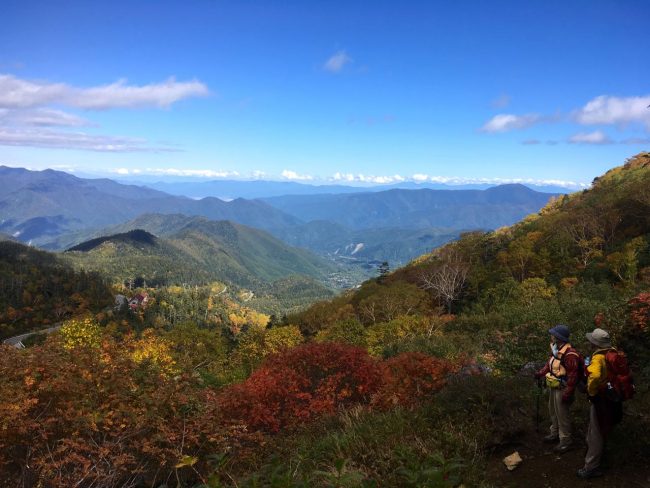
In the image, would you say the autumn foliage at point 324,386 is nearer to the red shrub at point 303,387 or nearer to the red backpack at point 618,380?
the red shrub at point 303,387

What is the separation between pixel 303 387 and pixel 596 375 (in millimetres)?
8894

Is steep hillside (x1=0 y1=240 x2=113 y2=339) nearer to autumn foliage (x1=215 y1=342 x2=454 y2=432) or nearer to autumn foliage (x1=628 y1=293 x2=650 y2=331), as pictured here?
autumn foliage (x1=215 y1=342 x2=454 y2=432)

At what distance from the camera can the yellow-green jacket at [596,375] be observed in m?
6.64

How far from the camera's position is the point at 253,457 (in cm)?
1029

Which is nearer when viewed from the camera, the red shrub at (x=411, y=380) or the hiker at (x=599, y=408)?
the hiker at (x=599, y=408)

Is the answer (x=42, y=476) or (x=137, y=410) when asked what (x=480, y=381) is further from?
(x=42, y=476)

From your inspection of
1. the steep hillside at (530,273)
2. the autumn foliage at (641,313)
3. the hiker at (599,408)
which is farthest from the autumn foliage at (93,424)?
the steep hillside at (530,273)

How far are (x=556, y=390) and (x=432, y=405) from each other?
2975mm

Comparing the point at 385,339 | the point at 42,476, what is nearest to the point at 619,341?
the point at 42,476

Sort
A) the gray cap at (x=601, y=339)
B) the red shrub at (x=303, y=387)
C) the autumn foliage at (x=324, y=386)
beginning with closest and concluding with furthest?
1. the gray cap at (x=601, y=339)
2. the autumn foliage at (x=324, y=386)
3. the red shrub at (x=303, y=387)

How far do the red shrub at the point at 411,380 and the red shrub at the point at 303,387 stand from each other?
72 centimetres

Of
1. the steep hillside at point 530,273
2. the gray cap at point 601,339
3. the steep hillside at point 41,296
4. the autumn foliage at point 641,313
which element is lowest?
the steep hillside at point 41,296

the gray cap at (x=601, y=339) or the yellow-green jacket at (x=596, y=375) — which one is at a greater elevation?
the gray cap at (x=601, y=339)

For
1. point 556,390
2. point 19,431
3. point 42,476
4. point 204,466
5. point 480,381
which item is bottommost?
point 204,466
